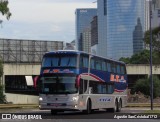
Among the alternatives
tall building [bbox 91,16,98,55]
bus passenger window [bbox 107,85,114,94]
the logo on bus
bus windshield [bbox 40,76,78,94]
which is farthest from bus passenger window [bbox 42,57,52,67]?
tall building [bbox 91,16,98,55]

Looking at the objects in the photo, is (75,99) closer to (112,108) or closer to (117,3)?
(112,108)

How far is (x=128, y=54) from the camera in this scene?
14112 centimetres

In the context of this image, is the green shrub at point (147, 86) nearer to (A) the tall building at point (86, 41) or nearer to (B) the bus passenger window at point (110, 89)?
(B) the bus passenger window at point (110, 89)

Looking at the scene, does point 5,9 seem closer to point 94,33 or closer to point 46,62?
point 46,62

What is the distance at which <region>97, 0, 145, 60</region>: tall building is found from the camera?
125 m

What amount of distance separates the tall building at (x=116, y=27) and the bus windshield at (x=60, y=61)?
90520 mm

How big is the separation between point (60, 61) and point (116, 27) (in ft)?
349

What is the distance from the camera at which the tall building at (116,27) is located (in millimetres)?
125425

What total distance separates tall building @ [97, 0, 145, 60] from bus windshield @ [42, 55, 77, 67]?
90.5 meters

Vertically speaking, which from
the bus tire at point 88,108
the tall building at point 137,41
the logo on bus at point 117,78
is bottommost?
the bus tire at point 88,108

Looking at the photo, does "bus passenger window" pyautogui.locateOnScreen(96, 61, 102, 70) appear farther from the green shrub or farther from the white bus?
the green shrub

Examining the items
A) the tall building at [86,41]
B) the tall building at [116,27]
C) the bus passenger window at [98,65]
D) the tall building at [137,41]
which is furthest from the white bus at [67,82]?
the tall building at [86,41]

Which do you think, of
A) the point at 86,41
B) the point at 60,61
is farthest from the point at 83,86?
the point at 86,41

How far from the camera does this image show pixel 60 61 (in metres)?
30.9
